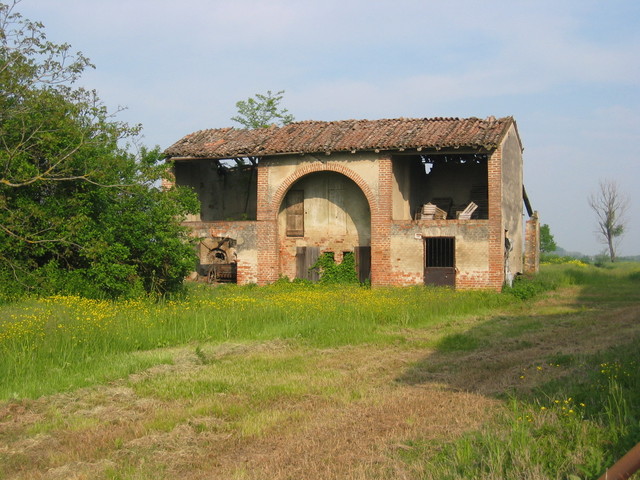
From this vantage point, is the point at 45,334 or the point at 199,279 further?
the point at 199,279

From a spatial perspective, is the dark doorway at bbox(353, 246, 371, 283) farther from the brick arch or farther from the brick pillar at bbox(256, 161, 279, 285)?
the brick pillar at bbox(256, 161, 279, 285)

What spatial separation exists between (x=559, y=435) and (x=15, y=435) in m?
5.24

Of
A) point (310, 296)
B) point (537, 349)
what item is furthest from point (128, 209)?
point (537, 349)

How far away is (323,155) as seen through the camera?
2517cm

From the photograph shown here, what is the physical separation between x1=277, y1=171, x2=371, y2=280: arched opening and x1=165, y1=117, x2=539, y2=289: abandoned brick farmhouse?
0.13 feet

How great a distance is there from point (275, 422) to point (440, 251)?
1747 cm

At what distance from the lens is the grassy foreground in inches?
226

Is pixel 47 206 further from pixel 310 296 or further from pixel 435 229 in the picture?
pixel 435 229

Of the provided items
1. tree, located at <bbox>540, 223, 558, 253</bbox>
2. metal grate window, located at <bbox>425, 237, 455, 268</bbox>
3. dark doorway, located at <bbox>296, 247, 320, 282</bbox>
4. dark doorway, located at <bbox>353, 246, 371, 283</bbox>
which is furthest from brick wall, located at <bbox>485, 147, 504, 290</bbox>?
tree, located at <bbox>540, 223, 558, 253</bbox>

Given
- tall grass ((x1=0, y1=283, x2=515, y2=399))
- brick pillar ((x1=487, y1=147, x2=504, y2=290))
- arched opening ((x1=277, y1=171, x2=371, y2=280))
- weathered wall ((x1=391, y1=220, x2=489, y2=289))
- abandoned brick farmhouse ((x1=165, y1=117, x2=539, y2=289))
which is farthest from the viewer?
arched opening ((x1=277, y1=171, x2=371, y2=280))

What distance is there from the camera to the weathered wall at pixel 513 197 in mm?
24719

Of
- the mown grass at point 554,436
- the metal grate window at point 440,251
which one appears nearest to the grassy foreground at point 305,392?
the mown grass at point 554,436

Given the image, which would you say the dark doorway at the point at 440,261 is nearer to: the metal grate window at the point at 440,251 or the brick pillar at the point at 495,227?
the metal grate window at the point at 440,251

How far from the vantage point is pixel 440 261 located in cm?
2391
